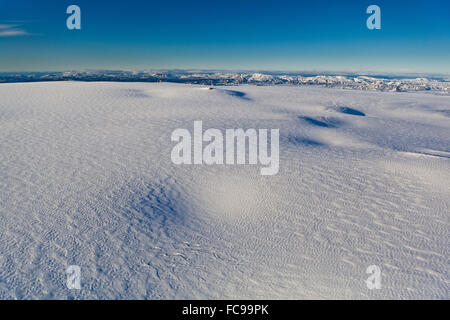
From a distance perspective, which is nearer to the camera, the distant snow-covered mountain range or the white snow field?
the white snow field

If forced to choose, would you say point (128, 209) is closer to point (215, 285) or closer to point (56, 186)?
point (56, 186)

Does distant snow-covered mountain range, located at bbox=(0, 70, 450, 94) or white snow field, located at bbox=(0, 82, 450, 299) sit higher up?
distant snow-covered mountain range, located at bbox=(0, 70, 450, 94)

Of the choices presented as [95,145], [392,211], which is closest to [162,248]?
[392,211]

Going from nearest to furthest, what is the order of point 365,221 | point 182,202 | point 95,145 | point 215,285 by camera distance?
point 215,285
point 365,221
point 182,202
point 95,145

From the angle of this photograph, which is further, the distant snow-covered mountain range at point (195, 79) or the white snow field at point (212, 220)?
the distant snow-covered mountain range at point (195, 79)

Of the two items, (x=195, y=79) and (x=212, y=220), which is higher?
(x=195, y=79)

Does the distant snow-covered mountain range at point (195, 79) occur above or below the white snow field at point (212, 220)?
above

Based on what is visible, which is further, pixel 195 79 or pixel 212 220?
pixel 195 79
